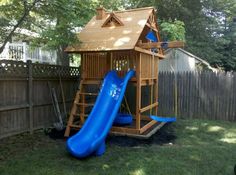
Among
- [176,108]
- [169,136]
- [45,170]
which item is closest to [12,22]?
[45,170]

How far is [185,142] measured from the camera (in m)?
6.38

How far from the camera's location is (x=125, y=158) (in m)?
5.09

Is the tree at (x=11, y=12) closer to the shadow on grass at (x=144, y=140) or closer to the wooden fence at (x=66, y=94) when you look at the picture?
the wooden fence at (x=66, y=94)

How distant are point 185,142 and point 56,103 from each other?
368 cm

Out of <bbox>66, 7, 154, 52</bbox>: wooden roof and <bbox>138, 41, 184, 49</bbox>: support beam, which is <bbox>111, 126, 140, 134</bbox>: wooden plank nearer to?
<bbox>66, 7, 154, 52</bbox>: wooden roof

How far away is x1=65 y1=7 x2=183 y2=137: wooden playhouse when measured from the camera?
22.2ft

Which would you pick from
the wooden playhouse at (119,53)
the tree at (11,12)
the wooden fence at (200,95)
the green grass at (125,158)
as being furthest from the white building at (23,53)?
the green grass at (125,158)

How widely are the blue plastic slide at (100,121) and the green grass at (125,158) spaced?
8.1 inches

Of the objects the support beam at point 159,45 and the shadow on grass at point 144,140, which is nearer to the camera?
the shadow on grass at point 144,140

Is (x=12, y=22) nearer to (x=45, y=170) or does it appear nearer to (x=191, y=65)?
(x=45, y=170)

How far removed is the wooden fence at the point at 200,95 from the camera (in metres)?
9.04

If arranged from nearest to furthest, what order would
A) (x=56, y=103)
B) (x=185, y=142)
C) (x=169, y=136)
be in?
(x=185, y=142) → (x=169, y=136) → (x=56, y=103)

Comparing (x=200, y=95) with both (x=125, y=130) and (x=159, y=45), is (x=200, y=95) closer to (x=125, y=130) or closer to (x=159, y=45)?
(x=159, y=45)

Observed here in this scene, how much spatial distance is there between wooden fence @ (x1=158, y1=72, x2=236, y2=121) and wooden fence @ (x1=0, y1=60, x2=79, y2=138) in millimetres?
3934
